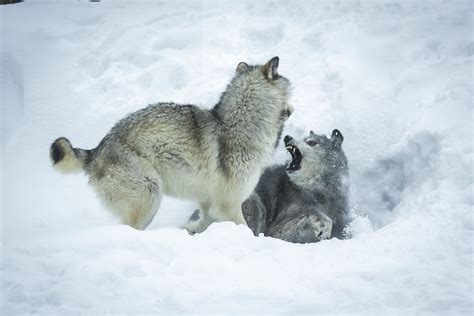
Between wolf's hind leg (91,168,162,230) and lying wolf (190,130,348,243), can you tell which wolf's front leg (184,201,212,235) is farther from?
wolf's hind leg (91,168,162,230)

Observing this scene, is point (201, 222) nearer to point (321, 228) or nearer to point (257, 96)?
point (321, 228)

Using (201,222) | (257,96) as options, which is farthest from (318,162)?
(201,222)

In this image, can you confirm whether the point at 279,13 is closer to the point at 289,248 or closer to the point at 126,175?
the point at 126,175

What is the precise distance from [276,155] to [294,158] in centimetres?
77

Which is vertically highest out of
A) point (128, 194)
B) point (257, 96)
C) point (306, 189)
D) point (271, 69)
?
point (271, 69)

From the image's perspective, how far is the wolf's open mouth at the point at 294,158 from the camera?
7.25 meters

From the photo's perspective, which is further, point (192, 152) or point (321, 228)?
point (321, 228)

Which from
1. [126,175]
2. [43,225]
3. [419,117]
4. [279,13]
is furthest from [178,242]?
[279,13]

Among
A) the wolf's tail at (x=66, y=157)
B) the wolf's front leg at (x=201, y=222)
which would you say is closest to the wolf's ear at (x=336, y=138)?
the wolf's front leg at (x=201, y=222)

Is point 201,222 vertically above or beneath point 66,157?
beneath

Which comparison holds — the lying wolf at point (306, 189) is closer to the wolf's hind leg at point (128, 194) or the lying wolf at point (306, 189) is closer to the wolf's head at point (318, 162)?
the wolf's head at point (318, 162)

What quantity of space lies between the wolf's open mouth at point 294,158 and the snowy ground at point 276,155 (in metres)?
0.71

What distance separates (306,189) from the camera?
7.33 meters

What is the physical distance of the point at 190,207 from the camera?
7.56m
